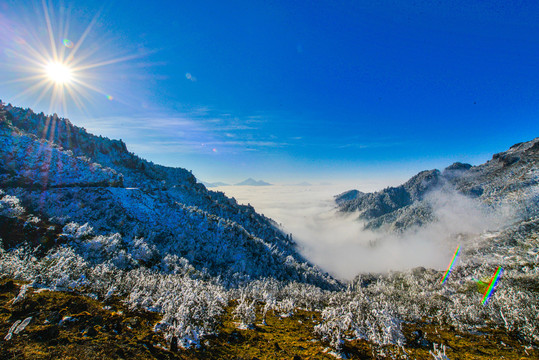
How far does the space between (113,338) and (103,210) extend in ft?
393

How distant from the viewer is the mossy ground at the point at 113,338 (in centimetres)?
1730

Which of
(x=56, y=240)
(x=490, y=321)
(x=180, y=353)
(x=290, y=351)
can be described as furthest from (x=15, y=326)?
(x=490, y=321)

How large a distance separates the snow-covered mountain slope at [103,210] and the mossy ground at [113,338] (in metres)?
62.9

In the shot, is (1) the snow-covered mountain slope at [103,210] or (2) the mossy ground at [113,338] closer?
(2) the mossy ground at [113,338]

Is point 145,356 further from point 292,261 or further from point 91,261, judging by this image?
point 292,261

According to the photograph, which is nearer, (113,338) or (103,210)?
(113,338)

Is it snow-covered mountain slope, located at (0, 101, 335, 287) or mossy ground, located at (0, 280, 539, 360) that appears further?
snow-covered mountain slope, located at (0, 101, 335, 287)

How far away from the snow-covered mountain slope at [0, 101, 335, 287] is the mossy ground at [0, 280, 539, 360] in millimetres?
62927

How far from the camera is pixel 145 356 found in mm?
18953

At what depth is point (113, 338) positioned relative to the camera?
2053 centimetres

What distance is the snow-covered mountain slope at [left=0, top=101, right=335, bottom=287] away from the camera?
3681 inches

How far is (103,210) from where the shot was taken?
113188mm

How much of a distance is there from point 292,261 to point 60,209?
556ft

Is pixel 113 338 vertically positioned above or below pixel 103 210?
below
